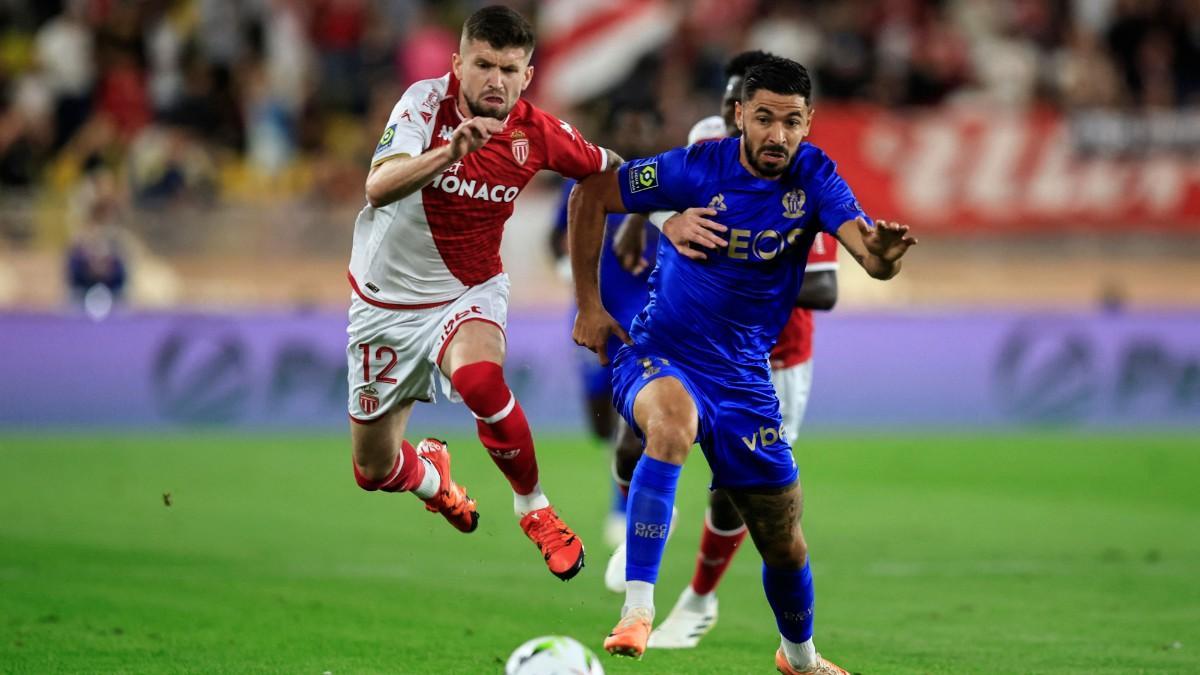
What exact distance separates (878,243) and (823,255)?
2171 millimetres

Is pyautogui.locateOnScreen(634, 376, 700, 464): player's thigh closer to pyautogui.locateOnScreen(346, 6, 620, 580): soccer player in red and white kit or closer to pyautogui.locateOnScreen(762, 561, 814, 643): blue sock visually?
pyautogui.locateOnScreen(762, 561, 814, 643): blue sock

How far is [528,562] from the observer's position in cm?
1032

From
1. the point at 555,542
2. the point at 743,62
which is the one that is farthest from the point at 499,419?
the point at 743,62

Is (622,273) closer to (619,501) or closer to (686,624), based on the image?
(619,501)

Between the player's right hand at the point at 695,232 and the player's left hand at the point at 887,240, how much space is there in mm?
674

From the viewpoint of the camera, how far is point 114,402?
15438mm

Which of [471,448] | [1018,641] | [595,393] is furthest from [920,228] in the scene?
[1018,641]

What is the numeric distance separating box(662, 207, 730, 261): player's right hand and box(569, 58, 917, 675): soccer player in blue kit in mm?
31

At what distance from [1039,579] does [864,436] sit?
20.2 feet

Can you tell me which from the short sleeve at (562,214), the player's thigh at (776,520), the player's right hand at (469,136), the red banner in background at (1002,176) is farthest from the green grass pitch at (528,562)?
the red banner in background at (1002,176)

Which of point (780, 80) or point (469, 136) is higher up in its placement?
point (780, 80)

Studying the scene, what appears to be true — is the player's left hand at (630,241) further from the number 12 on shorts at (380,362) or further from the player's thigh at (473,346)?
the number 12 on shorts at (380,362)

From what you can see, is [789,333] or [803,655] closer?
[803,655]

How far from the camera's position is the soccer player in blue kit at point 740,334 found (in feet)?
20.2
